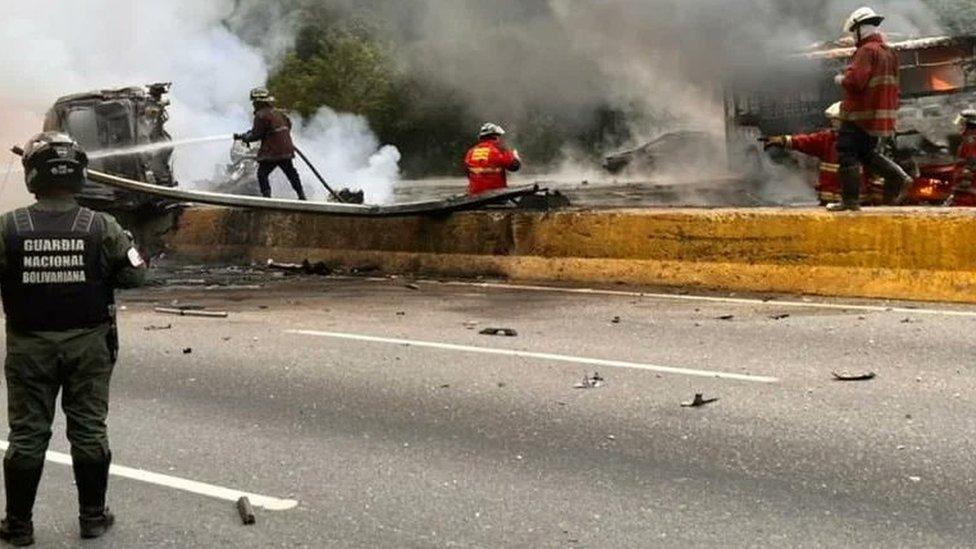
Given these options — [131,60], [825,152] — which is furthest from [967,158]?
[131,60]

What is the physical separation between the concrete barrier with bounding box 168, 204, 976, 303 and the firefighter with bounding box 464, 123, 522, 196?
1.86ft

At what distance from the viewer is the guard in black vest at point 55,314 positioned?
14.9ft

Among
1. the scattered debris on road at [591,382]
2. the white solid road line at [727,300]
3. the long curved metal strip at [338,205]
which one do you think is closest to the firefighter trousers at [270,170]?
the long curved metal strip at [338,205]

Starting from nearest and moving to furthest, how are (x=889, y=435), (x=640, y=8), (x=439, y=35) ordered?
(x=889, y=435), (x=640, y=8), (x=439, y=35)

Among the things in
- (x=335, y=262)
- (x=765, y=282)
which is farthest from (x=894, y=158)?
(x=335, y=262)

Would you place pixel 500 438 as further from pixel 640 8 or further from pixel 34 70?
pixel 34 70

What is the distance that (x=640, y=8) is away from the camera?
16.6 m

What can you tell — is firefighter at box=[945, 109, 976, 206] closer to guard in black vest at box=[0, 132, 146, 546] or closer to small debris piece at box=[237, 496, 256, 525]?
small debris piece at box=[237, 496, 256, 525]

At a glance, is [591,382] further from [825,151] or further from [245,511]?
[825,151]

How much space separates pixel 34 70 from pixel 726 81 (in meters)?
10.8

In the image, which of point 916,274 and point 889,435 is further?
point 916,274

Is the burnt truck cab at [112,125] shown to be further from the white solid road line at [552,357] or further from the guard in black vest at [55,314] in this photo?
the guard in black vest at [55,314]

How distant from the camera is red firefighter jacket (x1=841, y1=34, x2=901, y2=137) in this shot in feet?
32.5

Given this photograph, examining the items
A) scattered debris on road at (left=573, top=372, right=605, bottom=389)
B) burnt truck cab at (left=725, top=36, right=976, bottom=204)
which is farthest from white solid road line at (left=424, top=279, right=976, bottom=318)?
burnt truck cab at (left=725, top=36, right=976, bottom=204)
